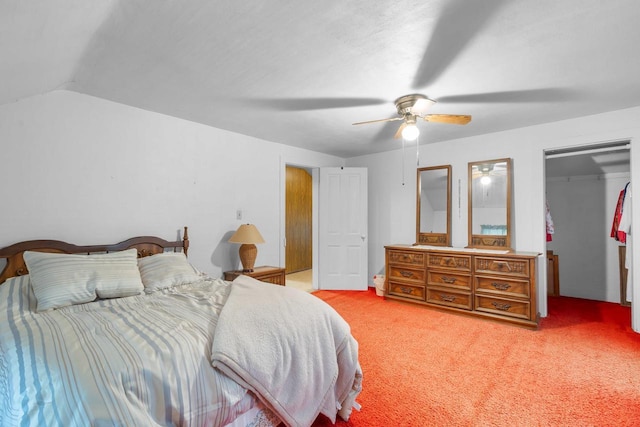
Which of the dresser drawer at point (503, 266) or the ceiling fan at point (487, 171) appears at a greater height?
the ceiling fan at point (487, 171)

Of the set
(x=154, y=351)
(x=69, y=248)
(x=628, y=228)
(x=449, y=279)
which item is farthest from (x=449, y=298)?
(x=69, y=248)

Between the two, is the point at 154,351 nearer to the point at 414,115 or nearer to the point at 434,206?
the point at 414,115

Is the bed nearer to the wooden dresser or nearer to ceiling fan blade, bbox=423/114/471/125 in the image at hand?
ceiling fan blade, bbox=423/114/471/125

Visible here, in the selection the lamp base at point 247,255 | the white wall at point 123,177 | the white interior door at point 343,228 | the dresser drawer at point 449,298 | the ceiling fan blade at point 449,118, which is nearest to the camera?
the white wall at point 123,177

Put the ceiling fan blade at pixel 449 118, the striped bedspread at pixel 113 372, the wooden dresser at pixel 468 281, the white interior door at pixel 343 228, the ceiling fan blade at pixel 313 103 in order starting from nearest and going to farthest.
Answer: the striped bedspread at pixel 113 372
the ceiling fan blade at pixel 449 118
the ceiling fan blade at pixel 313 103
the wooden dresser at pixel 468 281
the white interior door at pixel 343 228

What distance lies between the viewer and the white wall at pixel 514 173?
10.8 ft

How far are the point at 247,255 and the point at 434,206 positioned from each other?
2.84 metres

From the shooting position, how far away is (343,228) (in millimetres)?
5180

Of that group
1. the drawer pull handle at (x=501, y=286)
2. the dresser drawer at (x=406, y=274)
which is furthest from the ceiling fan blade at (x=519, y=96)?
the dresser drawer at (x=406, y=274)

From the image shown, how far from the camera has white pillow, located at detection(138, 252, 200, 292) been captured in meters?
2.46

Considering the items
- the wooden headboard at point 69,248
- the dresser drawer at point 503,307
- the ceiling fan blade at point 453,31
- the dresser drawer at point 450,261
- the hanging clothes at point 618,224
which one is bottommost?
the dresser drawer at point 503,307

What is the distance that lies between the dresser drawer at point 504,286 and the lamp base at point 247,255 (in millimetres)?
2776

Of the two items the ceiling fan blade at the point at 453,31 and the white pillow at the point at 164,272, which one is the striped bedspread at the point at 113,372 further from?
the ceiling fan blade at the point at 453,31

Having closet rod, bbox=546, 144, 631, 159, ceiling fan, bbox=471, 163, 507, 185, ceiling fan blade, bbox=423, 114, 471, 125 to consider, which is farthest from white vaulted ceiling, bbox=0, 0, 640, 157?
ceiling fan, bbox=471, 163, 507, 185
